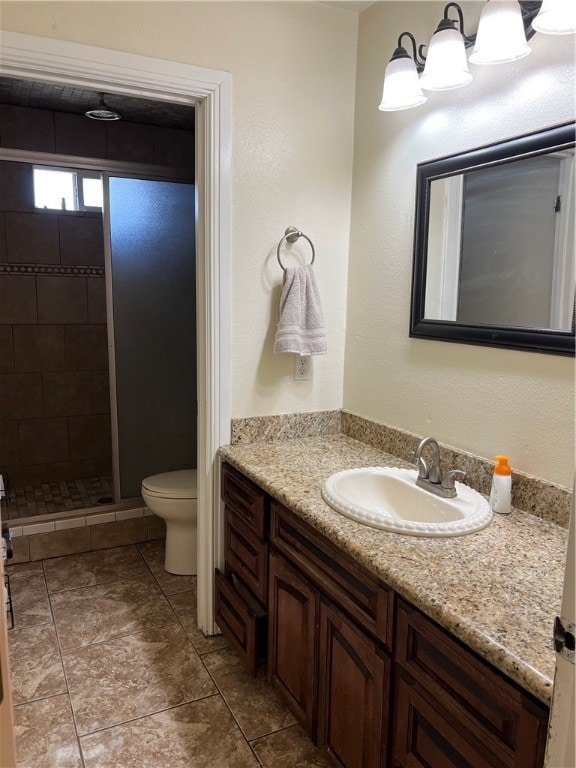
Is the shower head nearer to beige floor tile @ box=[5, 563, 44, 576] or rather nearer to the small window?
the small window

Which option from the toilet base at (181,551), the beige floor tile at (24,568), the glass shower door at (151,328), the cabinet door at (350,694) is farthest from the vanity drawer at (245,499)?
the beige floor tile at (24,568)

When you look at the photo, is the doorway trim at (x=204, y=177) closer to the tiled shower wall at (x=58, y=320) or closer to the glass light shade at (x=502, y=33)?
the glass light shade at (x=502, y=33)

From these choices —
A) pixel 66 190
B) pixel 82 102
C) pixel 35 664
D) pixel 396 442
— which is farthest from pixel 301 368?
pixel 66 190

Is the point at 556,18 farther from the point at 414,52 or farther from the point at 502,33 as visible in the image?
the point at 414,52

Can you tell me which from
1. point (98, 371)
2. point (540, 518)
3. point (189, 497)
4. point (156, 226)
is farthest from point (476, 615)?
point (98, 371)

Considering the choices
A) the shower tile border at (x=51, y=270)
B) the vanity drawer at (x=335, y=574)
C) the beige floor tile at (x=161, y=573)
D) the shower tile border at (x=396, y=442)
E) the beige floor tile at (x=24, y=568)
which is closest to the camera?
the vanity drawer at (x=335, y=574)

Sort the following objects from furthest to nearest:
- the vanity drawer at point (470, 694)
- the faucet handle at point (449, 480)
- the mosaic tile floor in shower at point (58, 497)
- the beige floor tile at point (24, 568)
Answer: the mosaic tile floor in shower at point (58, 497) < the beige floor tile at point (24, 568) < the faucet handle at point (449, 480) < the vanity drawer at point (470, 694)

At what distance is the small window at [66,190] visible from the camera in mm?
3578

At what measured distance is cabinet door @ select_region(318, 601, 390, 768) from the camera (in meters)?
1.39

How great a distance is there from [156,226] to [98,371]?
1202mm

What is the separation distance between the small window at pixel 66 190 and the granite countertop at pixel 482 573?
2.58 metres

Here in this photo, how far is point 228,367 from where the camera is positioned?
88.4 inches

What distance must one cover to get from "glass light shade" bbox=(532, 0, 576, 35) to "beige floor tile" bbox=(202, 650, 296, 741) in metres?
2.13

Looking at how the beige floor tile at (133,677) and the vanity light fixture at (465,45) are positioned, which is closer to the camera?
the vanity light fixture at (465,45)
